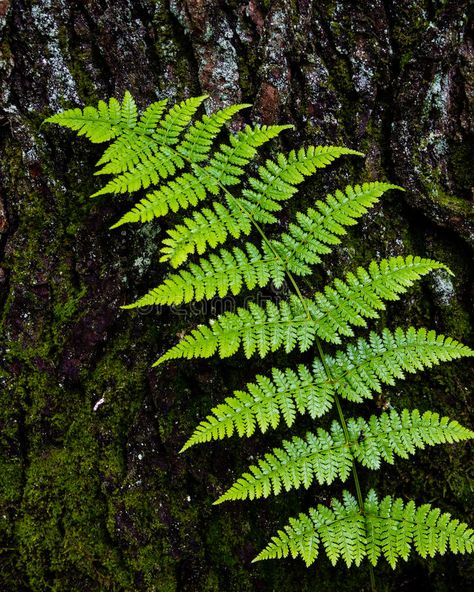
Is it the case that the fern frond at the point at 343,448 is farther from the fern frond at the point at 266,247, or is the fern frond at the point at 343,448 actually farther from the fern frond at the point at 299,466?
the fern frond at the point at 266,247

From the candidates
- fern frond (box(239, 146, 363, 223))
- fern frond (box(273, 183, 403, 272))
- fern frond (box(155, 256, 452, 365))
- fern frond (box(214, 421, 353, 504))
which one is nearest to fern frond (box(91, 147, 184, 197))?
fern frond (box(239, 146, 363, 223))

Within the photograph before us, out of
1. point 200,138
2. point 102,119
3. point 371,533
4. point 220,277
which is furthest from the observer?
point 200,138

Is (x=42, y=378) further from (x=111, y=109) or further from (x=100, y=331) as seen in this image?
(x=111, y=109)


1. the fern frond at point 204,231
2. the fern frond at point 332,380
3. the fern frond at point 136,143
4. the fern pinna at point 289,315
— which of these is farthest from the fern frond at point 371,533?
the fern frond at point 136,143

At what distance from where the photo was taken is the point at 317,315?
8.34ft

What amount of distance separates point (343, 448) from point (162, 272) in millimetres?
1278

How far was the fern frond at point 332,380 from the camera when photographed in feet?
7.59

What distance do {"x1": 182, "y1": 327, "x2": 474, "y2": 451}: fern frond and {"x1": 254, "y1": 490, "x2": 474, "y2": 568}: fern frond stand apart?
468 mm

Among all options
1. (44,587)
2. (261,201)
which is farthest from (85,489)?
(261,201)

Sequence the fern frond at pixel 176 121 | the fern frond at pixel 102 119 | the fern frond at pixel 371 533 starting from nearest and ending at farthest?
the fern frond at pixel 371 533
the fern frond at pixel 102 119
the fern frond at pixel 176 121

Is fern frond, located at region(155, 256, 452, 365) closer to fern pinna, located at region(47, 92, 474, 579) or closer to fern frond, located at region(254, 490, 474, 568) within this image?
fern pinna, located at region(47, 92, 474, 579)

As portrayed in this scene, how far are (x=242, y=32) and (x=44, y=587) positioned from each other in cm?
302

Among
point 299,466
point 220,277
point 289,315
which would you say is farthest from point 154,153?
point 299,466

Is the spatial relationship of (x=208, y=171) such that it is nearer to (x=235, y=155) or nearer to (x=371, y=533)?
(x=235, y=155)
